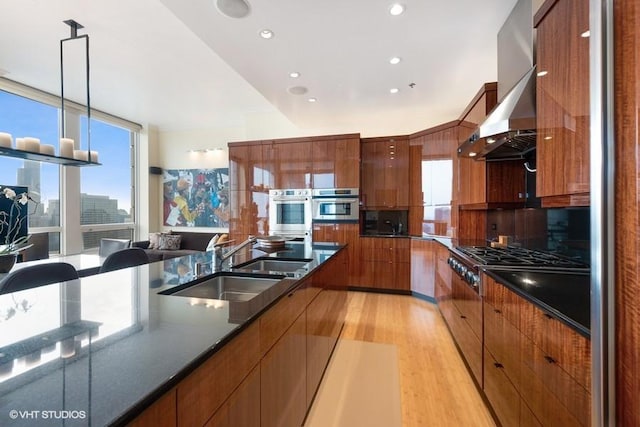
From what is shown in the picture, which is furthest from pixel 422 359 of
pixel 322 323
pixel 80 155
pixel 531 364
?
pixel 80 155

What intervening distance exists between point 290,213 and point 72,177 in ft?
12.1

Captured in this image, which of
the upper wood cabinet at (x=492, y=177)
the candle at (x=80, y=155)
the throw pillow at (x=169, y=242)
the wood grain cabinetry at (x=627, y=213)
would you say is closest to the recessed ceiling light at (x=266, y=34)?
the upper wood cabinet at (x=492, y=177)

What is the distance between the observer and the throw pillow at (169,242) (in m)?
5.44

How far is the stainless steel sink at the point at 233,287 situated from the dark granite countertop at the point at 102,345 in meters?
0.17

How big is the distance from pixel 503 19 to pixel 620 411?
267 centimetres

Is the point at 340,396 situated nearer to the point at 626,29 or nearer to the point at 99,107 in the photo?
the point at 626,29

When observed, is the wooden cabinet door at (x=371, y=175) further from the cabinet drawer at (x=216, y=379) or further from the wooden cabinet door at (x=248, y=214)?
the cabinet drawer at (x=216, y=379)

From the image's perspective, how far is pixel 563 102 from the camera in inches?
52.7

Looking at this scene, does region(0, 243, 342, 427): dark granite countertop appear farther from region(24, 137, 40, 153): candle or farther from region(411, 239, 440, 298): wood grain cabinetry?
region(411, 239, 440, 298): wood grain cabinetry

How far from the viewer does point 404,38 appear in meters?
2.45

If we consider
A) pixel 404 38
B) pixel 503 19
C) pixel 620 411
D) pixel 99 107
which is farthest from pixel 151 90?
pixel 620 411

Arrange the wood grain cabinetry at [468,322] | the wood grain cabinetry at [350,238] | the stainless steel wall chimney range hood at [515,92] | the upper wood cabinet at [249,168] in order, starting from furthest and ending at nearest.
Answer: the upper wood cabinet at [249,168]
the wood grain cabinetry at [350,238]
the wood grain cabinetry at [468,322]
the stainless steel wall chimney range hood at [515,92]

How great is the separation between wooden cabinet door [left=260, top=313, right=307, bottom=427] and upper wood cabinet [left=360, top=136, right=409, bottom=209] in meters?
3.25

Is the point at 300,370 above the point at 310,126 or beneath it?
beneath
